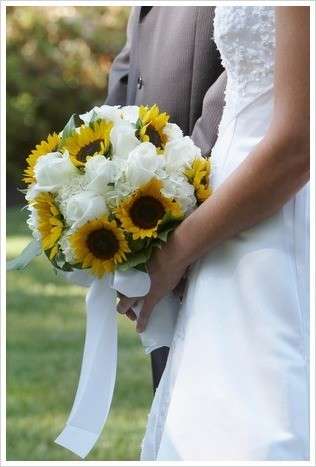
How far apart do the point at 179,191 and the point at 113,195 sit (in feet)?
0.49

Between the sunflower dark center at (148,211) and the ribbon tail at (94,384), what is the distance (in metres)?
0.31

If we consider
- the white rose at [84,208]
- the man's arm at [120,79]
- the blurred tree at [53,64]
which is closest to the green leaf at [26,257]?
the white rose at [84,208]

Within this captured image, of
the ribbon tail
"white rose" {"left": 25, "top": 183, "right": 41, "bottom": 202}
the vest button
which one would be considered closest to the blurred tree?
the vest button

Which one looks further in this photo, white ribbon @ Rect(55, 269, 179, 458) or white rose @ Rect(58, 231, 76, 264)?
white ribbon @ Rect(55, 269, 179, 458)

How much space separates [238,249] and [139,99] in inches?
40.5

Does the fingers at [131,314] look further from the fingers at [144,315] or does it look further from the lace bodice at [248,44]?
the lace bodice at [248,44]

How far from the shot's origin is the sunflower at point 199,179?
255 cm

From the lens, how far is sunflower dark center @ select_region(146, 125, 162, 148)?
2.61 m

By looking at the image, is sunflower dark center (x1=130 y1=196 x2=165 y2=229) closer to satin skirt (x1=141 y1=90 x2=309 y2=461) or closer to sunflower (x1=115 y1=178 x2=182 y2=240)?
sunflower (x1=115 y1=178 x2=182 y2=240)

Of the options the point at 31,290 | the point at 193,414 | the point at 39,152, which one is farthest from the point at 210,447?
the point at 31,290

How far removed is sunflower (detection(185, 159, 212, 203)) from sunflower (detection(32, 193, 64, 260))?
31cm

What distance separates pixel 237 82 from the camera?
8.45 feet

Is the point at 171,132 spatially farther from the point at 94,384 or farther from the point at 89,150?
the point at 94,384

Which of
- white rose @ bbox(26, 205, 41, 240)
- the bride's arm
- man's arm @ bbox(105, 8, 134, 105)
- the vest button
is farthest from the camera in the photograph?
man's arm @ bbox(105, 8, 134, 105)
